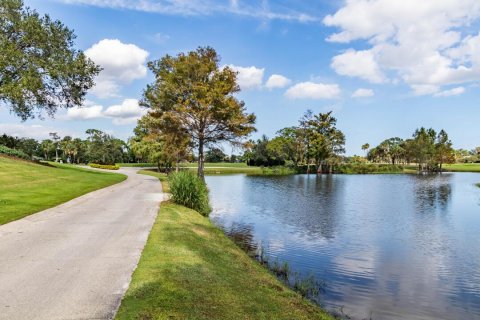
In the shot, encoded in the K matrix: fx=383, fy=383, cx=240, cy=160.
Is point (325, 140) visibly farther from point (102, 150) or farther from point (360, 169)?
point (102, 150)

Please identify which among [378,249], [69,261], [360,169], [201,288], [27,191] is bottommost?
[378,249]

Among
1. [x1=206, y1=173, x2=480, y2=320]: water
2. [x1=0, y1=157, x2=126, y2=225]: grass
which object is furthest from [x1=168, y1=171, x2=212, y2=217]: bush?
[x1=0, y1=157, x2=126, y2=225]: grass

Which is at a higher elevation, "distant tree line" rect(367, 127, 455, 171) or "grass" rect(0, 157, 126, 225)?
"distant tree line" rect(367, 127, 455, 171)

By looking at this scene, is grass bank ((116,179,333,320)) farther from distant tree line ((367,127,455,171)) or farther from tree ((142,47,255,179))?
distant tree line ((367,127,455,171))

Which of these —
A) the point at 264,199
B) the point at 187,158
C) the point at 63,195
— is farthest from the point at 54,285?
the point at 187,158

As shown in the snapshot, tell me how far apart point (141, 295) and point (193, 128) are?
3333 centimetres

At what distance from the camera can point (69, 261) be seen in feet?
33.2

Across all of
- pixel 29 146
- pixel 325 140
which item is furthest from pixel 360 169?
pixel 29 146

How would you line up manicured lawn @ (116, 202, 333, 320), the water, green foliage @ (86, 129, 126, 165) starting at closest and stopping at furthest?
manicured lawn @ (116, 202, 333, 320)
the water
green foliage @ (86, 129, 126, 165)

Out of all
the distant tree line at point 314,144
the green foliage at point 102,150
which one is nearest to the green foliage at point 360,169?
the distant tree line at point 314,144

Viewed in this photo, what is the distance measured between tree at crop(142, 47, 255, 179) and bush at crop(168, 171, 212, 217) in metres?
14.0

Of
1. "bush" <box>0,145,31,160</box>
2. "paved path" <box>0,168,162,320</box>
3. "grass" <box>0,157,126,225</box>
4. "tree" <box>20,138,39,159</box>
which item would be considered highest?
"tree" <box>20,138,39,159</box>

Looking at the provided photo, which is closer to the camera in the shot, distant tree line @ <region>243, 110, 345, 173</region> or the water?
the water

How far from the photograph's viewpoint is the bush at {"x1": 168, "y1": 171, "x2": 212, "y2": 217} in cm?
2378
